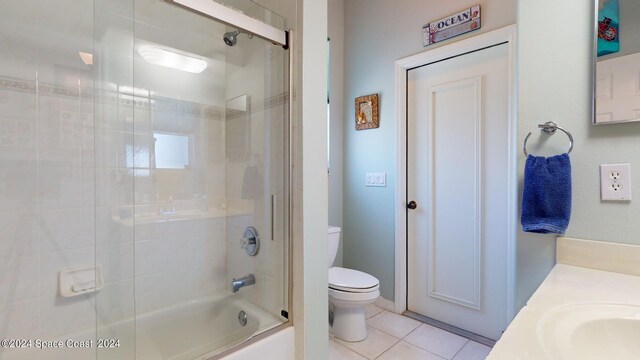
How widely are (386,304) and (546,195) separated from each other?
182 centimetres

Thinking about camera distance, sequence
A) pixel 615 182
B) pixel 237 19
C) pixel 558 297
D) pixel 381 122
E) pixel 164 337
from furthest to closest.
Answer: pixel 381 122
pixel 164 337
pixel 237 19
pixel 615 182
pixel 558 297

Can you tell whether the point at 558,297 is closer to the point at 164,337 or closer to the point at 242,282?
the point at 242,282

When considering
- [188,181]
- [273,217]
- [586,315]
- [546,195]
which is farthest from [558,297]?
[188,181]

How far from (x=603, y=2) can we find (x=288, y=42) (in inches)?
45.0

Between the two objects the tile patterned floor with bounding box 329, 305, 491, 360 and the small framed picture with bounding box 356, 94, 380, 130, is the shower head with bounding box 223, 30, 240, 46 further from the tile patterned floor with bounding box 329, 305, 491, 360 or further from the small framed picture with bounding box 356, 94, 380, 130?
the tile patterned floor with bounding box 329, 305, 491, 360

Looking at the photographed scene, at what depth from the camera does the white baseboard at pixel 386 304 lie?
2.48 m

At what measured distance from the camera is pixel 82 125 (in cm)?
136

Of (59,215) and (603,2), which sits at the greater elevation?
(603,2)

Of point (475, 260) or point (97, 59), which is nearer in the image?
point (97, 59)

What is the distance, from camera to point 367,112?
2.58m

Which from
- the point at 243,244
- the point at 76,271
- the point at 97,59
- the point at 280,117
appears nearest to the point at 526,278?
the point at 280,117

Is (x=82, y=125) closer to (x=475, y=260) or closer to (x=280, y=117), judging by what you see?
(x=280, y=117)

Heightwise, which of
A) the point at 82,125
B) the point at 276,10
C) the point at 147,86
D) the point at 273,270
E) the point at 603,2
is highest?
the point at 276,10

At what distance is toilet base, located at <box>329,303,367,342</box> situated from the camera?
6.75ft
